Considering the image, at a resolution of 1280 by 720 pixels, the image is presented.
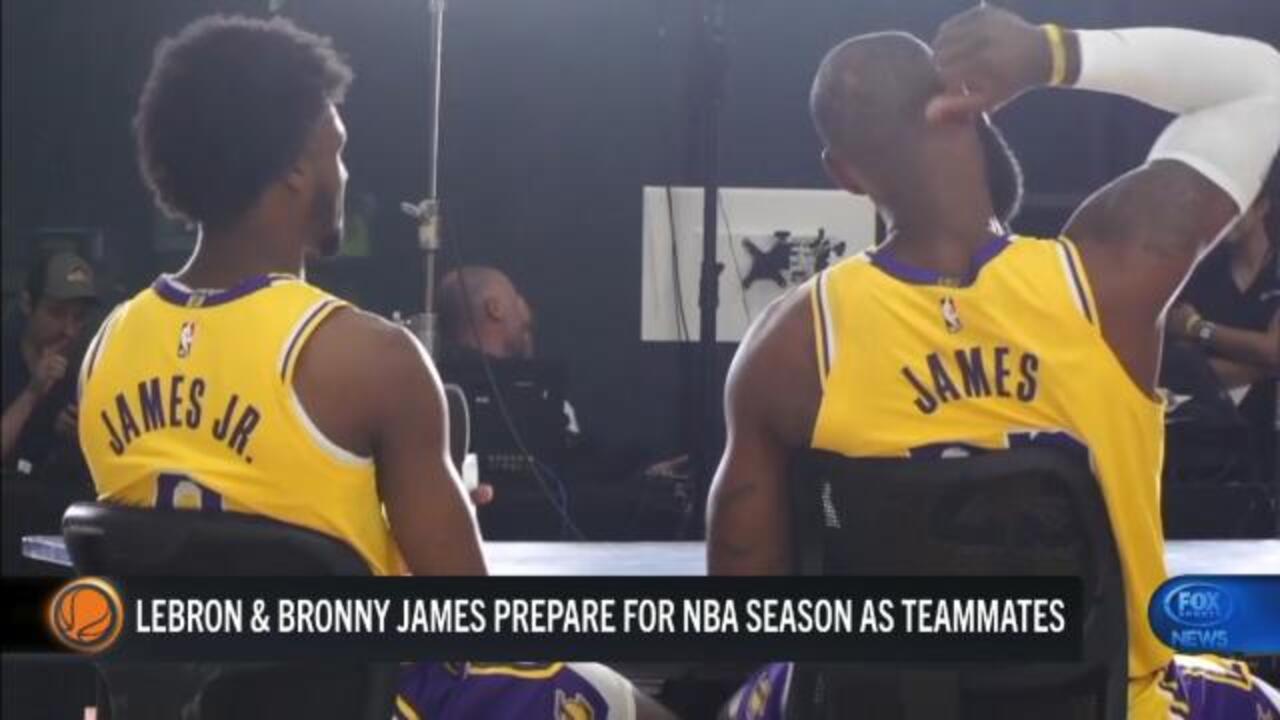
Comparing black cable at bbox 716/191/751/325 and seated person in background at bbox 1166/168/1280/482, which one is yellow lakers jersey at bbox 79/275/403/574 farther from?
seated person in background at bbox 1166/168/1280/482

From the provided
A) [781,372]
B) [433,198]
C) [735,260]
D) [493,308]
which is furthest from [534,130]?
[781,372]

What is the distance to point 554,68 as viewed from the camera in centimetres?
268

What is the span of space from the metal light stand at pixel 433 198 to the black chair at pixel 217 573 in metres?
0.73

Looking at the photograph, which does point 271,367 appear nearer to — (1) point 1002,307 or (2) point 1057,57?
(1) point 1002,307

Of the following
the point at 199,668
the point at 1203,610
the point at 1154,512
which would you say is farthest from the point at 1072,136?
the point at 199,668

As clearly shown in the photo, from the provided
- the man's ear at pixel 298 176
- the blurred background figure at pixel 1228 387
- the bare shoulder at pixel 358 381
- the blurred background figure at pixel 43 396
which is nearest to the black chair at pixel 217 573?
the bare shoulder at pixel 358 381

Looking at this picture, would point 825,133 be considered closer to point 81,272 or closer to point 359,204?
point 359,204

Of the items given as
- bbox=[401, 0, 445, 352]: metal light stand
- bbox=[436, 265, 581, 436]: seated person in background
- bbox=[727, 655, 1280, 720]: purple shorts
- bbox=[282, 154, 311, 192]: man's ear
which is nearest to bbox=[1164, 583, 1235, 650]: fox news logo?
bbox=[727, 655, 1280, 720]: purple shorts

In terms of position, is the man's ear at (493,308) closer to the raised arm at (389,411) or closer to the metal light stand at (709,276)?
the metal light stand at (709,276)

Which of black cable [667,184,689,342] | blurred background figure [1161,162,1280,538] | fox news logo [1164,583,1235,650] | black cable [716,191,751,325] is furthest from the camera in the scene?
black cable [667,184,689,342]

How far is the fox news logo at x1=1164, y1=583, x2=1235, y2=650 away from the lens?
7.44 ft

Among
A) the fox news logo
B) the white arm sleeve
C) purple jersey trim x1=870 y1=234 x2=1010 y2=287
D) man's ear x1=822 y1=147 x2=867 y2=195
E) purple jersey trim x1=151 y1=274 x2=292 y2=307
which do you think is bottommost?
the fox news logo

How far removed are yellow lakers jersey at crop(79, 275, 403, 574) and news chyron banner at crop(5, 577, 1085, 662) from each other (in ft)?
0.36

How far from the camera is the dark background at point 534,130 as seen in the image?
2.50 m
